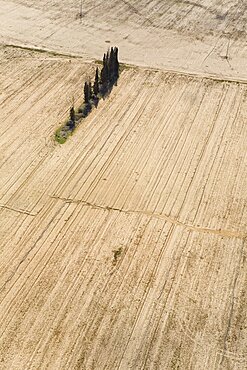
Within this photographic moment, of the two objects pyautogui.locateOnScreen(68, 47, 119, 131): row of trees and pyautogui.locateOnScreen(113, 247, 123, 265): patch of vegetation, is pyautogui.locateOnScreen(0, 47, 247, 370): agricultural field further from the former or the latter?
pyautogui.locateOnScreen(68, 47, 119, 131): row of trees

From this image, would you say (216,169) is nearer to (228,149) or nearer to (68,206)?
(228,149)

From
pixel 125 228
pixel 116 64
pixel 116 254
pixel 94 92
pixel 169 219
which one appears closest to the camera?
pixel 116 254

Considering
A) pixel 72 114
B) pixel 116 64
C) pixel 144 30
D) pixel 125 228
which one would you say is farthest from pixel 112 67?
pixel 125 228

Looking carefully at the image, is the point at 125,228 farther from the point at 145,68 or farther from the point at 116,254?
the point at 145,68

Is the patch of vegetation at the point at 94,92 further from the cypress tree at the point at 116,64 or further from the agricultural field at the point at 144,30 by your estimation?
the agricultural field at the point at 144,30

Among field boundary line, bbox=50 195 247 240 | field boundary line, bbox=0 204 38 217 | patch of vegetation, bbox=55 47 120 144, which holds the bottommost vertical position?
field boundary line, bbox=50 195 247 240

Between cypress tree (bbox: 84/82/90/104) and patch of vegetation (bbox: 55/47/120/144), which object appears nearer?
patch of vegetation (bbox: 55/47/120/144)

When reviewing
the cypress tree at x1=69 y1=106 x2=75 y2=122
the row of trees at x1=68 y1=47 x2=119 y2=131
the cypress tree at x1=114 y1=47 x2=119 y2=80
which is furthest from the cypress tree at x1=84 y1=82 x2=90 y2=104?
the cypress tree at x1=114 y1=47 x2=119 y2=80
